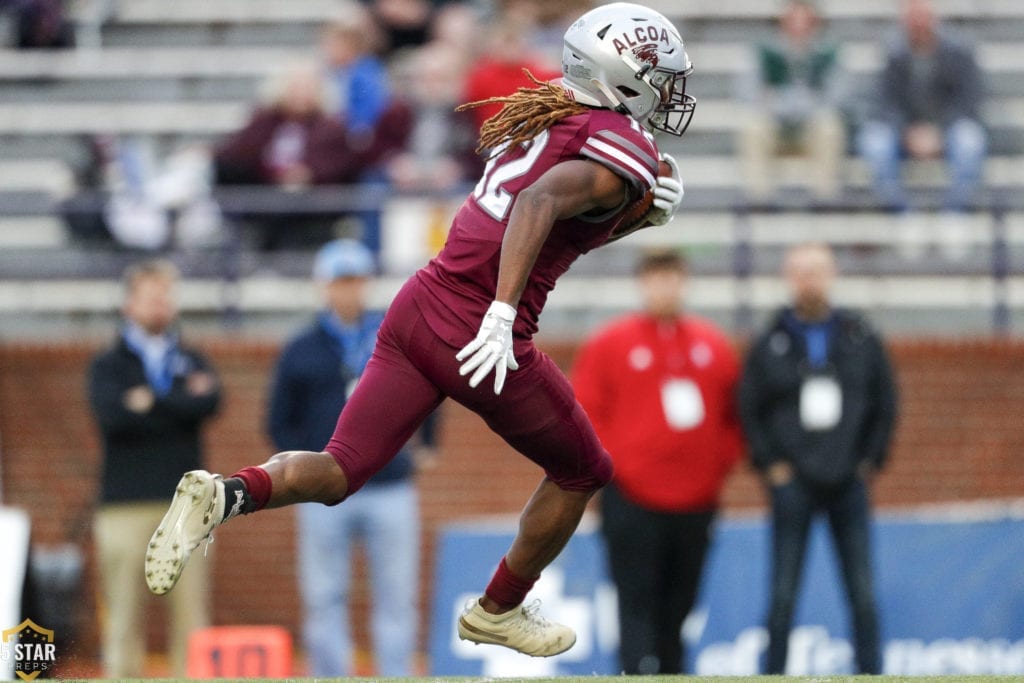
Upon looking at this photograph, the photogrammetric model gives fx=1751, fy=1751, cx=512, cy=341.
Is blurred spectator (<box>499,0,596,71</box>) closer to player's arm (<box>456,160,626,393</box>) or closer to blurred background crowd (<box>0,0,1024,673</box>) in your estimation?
blurred background crowd (<box>0,0,1024,673</box>)

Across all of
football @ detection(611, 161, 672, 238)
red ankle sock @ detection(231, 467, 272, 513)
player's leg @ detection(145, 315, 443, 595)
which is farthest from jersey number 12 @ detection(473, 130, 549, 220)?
red ankle sock @ detection(231, 467, 272, 513)

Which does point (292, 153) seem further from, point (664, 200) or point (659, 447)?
point (664, 200)

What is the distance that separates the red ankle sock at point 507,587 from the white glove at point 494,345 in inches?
35.2

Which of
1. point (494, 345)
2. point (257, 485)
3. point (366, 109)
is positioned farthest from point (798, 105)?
point (257, 485)

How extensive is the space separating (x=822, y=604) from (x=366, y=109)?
3.90m

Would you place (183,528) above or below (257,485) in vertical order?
below

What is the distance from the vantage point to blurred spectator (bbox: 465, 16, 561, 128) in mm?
9891

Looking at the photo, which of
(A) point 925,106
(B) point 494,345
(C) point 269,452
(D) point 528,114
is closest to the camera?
(B) point 494,345

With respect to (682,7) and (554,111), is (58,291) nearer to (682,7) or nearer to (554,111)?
(682,7)

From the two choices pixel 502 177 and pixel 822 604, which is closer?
pixel 502 177

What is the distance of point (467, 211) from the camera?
5184 mm

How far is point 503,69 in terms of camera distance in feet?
32.6

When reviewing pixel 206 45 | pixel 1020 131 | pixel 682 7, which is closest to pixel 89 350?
pixel 206 45

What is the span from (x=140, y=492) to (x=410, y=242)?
2277 mm
